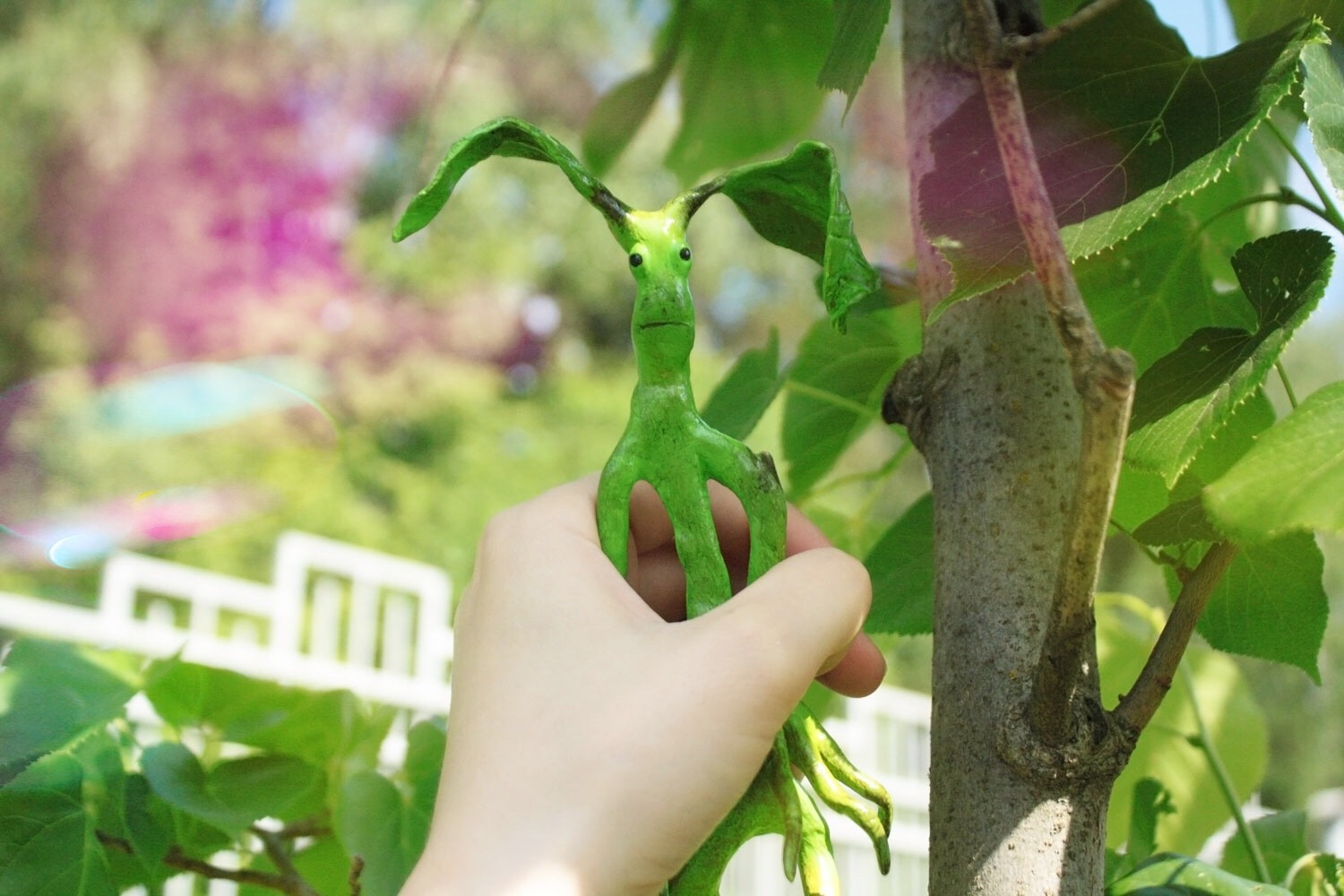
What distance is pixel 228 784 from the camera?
1.45 ft

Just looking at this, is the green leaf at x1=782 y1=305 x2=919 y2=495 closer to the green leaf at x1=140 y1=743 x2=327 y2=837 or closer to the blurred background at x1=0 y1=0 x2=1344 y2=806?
the green leaf at x1=140 y1=743 x2=327 y2=837

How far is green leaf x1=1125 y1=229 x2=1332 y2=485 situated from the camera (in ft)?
0.94

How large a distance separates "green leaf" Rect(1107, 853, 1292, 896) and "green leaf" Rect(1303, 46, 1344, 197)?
20 cm

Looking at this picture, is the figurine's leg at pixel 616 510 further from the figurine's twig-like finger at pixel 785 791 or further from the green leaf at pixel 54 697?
the green leaf at pixel 54 697

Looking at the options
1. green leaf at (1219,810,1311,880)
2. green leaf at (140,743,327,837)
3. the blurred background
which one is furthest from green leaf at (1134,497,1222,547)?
the blurred background

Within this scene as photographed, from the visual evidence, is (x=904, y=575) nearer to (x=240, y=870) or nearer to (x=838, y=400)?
(x=838, y=400)

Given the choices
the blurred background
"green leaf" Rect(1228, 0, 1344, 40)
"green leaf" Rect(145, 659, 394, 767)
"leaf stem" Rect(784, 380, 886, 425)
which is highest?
the blurred background

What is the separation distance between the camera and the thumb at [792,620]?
253 millimetres

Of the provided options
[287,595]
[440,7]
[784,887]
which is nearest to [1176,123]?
[287,595]

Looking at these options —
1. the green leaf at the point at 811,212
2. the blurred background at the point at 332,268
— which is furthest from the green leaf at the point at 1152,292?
the blurred background at the point at 332,268

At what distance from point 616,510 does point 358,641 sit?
2.41 m

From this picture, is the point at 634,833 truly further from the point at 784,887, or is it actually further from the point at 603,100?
the point at 784,887

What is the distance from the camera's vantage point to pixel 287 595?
201 cm

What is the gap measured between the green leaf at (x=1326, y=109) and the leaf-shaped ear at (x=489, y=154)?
180mm
